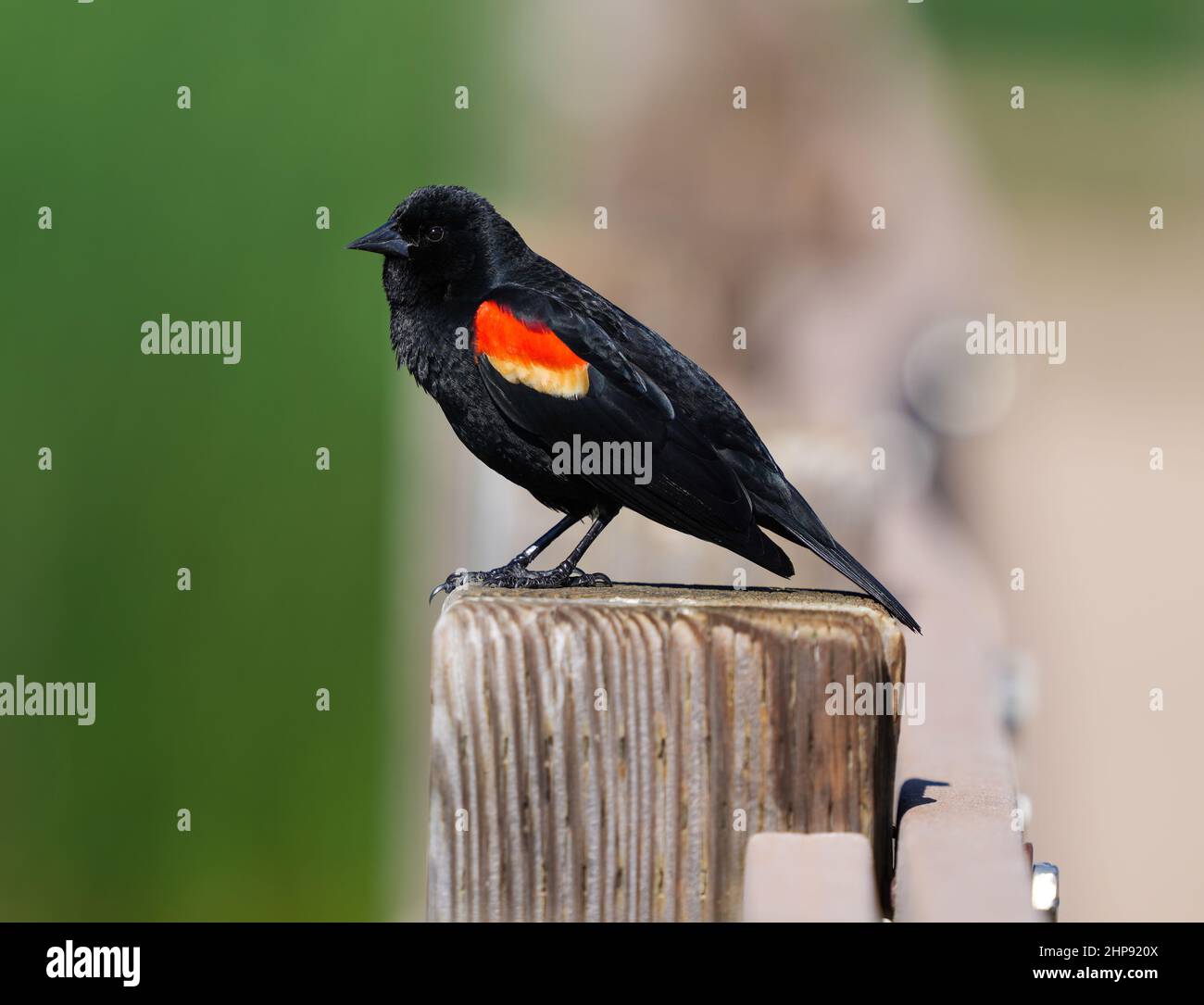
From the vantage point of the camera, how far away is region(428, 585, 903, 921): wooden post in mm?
1604

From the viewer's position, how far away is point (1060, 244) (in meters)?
8.57

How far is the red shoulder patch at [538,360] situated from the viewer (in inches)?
125

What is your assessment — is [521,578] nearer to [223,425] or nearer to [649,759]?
[649,759]

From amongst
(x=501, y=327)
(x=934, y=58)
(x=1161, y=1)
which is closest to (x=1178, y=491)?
(x=934, y=58)

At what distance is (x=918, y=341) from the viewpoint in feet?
13.9

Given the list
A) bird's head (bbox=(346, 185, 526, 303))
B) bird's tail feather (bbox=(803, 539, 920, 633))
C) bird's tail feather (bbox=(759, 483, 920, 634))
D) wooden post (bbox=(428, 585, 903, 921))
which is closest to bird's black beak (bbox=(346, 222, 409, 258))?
bird's head (bbox=(346, 185, 526, 303))

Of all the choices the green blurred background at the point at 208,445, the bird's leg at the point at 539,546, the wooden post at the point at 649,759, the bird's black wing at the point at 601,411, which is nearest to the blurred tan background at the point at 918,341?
the bird's leg at the point at 539,546

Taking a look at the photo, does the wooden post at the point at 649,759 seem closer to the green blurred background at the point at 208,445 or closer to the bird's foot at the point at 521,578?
the bird's foot at the point at 521,578

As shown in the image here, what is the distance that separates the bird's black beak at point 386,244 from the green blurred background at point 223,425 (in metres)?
1.77

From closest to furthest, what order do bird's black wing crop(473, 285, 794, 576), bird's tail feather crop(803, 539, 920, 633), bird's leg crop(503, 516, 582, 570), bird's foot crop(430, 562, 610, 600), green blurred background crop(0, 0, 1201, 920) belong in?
1. bird's tail feather crop(803, 539, 920, 633)
2. bird's black wing crop(473, 285, 794, 576)
3. bird's foot crop(430, 562, 610, 600)
4. bird's leg crop(503, 516, 582, 570)
5. green blurred background crop(0, 0, 1201, 920)

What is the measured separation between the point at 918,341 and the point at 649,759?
293 centimetres

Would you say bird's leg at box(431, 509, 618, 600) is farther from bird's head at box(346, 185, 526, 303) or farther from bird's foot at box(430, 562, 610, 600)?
bird's head at box(346, 185, 526, 303)

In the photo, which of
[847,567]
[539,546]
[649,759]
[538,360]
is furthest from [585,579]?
[649,759]

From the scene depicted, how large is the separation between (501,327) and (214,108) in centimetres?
450
